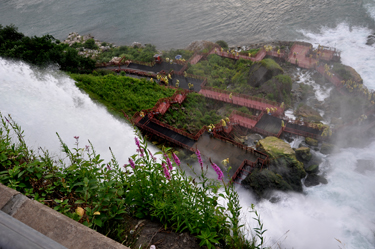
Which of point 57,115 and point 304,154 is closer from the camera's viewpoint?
point 57,115

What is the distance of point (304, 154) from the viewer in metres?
21.2

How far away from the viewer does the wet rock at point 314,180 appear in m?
19.1

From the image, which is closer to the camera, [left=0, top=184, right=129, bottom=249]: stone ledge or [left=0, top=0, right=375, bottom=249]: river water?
[left=0, top=184, right=129, bottom=249]: stone ledge

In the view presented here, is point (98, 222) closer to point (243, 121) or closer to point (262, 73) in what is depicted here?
point (243, 121)

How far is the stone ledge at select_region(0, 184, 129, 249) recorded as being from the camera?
4.23 meters

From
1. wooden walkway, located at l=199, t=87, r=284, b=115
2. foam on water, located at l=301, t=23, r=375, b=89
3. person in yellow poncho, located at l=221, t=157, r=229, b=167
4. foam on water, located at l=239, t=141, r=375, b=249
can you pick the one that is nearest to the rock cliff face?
foam on water, located at l=239, t=141, r=375, b=249

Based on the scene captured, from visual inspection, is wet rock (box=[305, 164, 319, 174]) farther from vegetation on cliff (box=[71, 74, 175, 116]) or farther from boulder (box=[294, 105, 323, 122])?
vegetation on cliff (box=[71, 74, 175, 116])

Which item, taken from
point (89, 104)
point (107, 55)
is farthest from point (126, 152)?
point (107, 55)

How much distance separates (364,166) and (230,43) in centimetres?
3028

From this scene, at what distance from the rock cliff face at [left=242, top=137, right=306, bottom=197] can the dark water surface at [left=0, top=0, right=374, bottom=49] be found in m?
28.7

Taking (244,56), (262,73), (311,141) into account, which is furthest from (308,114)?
(244,56)

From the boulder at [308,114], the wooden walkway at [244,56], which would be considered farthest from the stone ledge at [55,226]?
the wooden walkway at [244,56]

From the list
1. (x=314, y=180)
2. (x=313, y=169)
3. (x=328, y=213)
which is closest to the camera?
(x=328, y=213)

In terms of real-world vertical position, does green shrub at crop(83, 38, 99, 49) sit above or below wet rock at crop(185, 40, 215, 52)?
above
